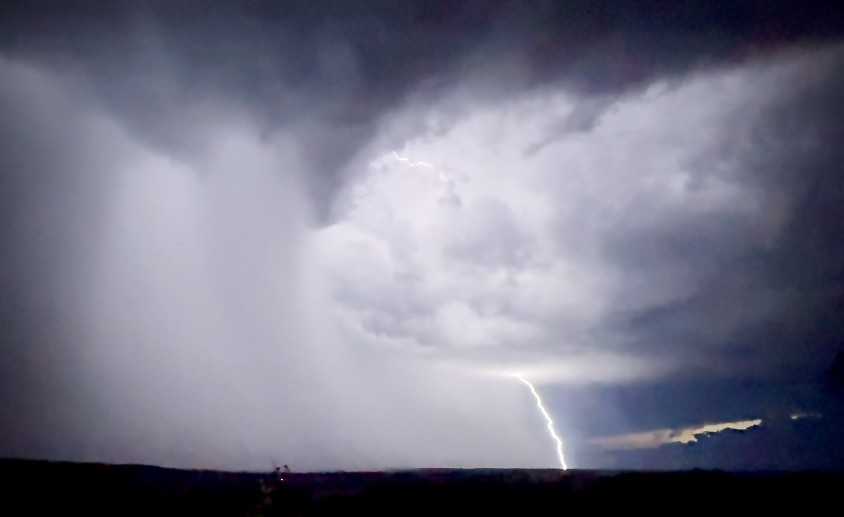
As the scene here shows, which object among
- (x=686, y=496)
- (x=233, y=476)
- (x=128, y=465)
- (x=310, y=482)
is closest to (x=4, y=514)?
(x=128, y=465)

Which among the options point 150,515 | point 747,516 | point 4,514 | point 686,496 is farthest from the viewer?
point 686,496

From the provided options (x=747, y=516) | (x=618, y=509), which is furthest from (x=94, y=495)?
(x=747, y=516)

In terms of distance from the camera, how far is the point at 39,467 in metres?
30.5

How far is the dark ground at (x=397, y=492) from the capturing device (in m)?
27.5

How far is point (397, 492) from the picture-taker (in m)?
32.8

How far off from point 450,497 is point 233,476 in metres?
15.8

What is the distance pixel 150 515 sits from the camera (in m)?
27.2

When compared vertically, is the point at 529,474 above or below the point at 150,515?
above

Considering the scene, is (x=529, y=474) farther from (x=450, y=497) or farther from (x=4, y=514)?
(x=4, y=514)

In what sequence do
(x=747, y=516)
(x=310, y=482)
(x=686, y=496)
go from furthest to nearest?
(x=310, y=482) → (x=686, y=496) → (x=747, y=516)

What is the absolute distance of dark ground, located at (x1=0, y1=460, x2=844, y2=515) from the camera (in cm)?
2755

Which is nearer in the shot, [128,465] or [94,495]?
[94,495]

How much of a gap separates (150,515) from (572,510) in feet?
86.4

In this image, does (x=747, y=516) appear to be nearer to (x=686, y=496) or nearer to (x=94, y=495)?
(x=686, y=496)
